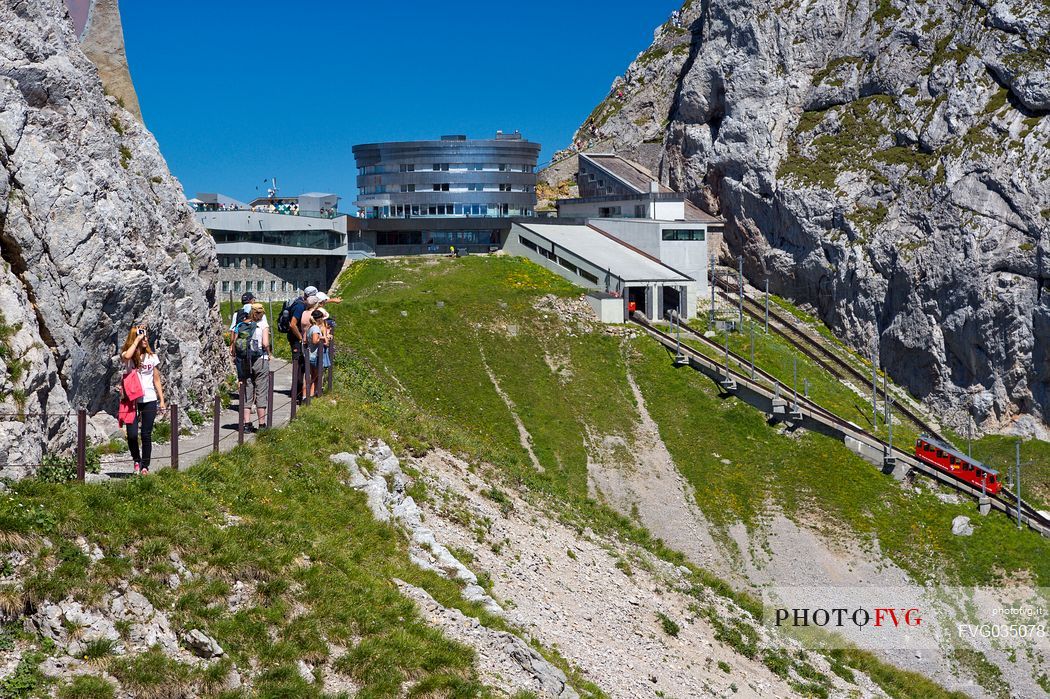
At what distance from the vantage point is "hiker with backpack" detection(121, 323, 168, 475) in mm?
20062

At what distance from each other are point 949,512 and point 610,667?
40672 millimetres

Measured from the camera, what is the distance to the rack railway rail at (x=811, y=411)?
61.3 meters

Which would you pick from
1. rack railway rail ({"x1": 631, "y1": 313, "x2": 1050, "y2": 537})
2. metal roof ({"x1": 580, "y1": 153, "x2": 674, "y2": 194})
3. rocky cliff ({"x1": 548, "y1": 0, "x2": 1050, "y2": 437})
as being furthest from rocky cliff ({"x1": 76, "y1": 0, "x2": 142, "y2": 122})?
metal roof ({"x1": 580, "y1": 153, "x2": 674, "y2": 194})

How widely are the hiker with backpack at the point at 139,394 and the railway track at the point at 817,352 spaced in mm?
72912

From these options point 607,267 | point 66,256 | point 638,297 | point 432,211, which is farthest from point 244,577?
point 432,211

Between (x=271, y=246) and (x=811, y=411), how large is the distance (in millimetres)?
45537

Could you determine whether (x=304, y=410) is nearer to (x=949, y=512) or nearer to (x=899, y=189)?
(x=949, y=512)

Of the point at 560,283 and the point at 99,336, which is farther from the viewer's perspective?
the point at 560,283

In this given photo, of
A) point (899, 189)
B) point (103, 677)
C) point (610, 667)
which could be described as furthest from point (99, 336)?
point (899, 189)

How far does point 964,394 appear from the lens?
3499 inches

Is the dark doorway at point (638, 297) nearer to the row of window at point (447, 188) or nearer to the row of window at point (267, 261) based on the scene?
the row of window at point (447, 188)

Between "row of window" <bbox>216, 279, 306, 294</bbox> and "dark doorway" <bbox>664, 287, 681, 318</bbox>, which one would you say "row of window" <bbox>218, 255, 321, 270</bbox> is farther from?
"dark doorway" <bbox>664, 287, 681, 318</bbox>

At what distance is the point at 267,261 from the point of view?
294ft

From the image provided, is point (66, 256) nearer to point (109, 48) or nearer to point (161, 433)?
point (161, 433)
